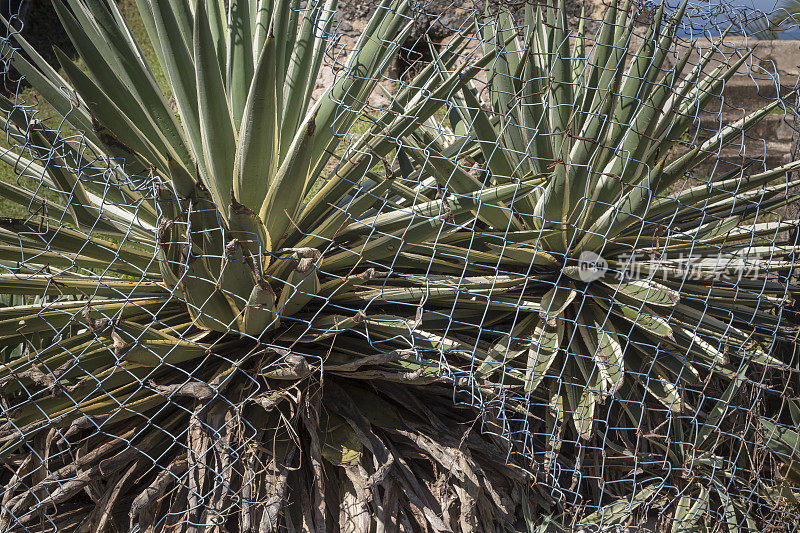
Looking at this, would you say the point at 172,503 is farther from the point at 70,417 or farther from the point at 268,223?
the point at 268,223

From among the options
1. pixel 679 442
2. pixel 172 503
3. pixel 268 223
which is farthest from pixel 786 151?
pixel 172 503

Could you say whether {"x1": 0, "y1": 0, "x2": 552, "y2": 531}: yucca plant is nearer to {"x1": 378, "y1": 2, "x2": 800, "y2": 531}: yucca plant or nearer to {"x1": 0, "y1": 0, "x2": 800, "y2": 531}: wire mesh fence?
{"x1": 0, "y1": 0, "x2": 800, "y2": 531}: wire mesh fence

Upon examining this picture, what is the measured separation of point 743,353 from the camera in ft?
7.42

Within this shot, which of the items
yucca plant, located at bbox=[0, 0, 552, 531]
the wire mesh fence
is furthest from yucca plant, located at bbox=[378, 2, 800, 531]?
yucca plant, located at bbox=[0, 0, 552, 531]

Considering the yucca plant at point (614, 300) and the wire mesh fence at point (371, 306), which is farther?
the yucca plant at point (614, 300)

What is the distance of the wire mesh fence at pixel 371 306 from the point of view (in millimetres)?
1955

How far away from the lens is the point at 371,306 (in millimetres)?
2312

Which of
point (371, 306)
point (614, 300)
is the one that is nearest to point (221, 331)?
point (371, 306)

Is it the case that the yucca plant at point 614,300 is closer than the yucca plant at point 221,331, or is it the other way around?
the yucca plant at point 221,331

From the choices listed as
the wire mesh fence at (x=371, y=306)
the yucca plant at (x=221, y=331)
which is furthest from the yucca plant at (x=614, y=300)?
the yucca plant at (x=221, y=331)

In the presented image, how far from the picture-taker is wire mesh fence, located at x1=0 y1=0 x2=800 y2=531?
1.96 m

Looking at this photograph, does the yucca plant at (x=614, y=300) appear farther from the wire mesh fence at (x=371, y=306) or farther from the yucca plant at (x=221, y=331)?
the yucca plant at (x=221, y=331)

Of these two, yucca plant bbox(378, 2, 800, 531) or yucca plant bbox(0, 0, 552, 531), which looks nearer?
→ yucca plant bbox(0, 0, 552, 531)

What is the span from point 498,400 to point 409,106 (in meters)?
1.02
